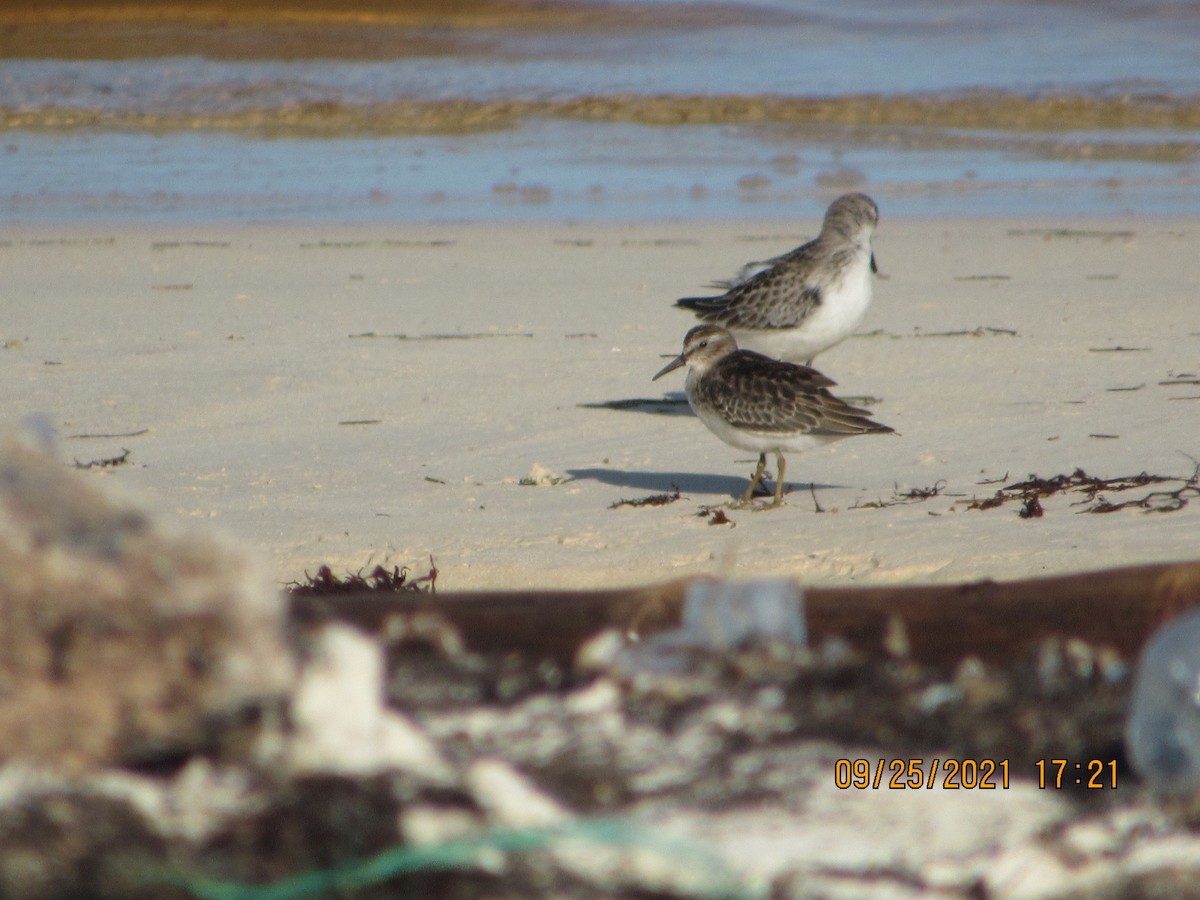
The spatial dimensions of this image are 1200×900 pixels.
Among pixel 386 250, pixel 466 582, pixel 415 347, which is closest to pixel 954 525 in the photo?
pixel 466 582

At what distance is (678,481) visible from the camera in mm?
5547

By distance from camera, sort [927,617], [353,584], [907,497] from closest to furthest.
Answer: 1. [927,617]
2. [353,584]
3. [907,497]

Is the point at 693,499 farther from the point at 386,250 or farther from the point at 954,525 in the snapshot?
the point at 386,250

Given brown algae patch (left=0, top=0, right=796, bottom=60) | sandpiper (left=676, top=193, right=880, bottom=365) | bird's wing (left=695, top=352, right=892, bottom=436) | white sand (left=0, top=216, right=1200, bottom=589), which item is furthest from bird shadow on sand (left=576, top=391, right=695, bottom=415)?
brown algae patch (left=0, top=0, right=796, bottom=60)

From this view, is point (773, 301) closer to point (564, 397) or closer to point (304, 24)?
point (564, 397)

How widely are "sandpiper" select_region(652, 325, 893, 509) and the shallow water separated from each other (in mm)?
7441

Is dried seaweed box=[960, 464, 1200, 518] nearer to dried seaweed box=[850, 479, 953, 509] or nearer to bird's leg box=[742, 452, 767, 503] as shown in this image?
dried seaweed box=[850, 479, 953, 509]

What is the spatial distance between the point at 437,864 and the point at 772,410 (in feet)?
11.1

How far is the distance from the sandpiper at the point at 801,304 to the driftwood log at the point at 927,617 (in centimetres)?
431

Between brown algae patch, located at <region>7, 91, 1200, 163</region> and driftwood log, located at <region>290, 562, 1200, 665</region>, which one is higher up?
brown algae patch, located at <region>7, 91, 1200, 163</region>

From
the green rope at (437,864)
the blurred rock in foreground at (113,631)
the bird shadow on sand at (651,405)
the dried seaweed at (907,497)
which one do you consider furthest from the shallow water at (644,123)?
the green rope at (437,864)

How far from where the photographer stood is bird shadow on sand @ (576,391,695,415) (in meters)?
6.45
